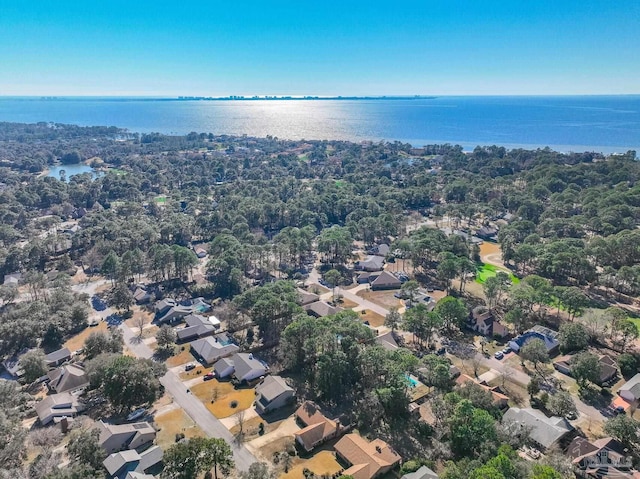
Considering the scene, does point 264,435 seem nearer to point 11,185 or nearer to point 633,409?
point 633,409

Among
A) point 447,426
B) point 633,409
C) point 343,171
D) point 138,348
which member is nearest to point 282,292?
point 138,348

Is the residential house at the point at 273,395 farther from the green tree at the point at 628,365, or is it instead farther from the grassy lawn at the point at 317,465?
the green tree at the point at 628,365

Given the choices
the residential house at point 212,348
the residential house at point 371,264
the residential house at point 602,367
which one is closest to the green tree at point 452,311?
the residential house at point 602,367

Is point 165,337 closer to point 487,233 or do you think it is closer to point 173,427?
point 173,427

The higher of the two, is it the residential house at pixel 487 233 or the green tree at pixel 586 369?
the residential house at pixel 487 233

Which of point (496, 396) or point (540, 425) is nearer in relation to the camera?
point (540, 425)

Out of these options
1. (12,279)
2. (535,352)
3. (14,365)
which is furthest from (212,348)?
(12,279)
